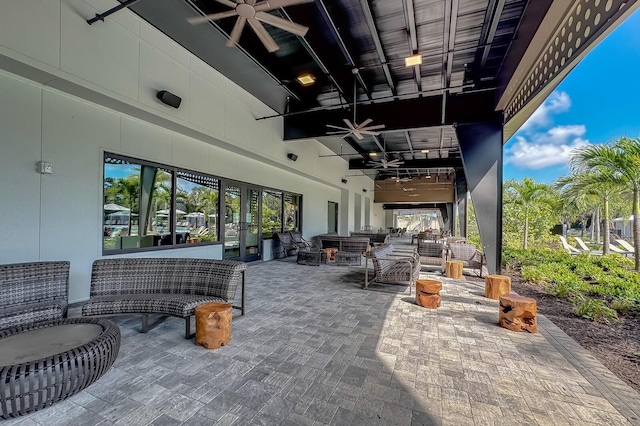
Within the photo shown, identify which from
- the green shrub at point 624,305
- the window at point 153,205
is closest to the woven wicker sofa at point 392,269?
the green shrub at point 624,305

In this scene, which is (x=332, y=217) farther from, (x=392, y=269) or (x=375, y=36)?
(x=375, y=36)

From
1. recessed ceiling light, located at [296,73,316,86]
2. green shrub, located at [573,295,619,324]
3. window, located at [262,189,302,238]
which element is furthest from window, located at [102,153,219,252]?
green shrub, located at [573,295,619,324]

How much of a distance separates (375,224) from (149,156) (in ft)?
63.1

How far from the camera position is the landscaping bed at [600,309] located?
9.48ft

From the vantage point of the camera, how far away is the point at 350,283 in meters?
5.86

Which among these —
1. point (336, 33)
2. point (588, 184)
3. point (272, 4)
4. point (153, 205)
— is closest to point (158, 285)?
point (153, 205)

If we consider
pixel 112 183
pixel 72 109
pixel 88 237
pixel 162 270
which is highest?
pixel 72 109

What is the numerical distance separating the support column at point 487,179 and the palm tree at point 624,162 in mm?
2666

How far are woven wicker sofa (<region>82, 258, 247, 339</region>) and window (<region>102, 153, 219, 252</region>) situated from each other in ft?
4.91

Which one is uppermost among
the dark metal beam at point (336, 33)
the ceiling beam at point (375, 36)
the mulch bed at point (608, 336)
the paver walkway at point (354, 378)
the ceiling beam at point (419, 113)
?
the ceiling beam at point (375, 36)

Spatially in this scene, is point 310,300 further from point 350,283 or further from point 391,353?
point 391,353

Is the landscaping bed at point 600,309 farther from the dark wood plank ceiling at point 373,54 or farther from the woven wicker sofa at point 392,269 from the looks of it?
the dark wood plank ceiling at point 373,54

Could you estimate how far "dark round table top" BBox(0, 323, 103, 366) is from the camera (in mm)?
1941

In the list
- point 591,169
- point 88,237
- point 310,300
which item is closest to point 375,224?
point 591,169
